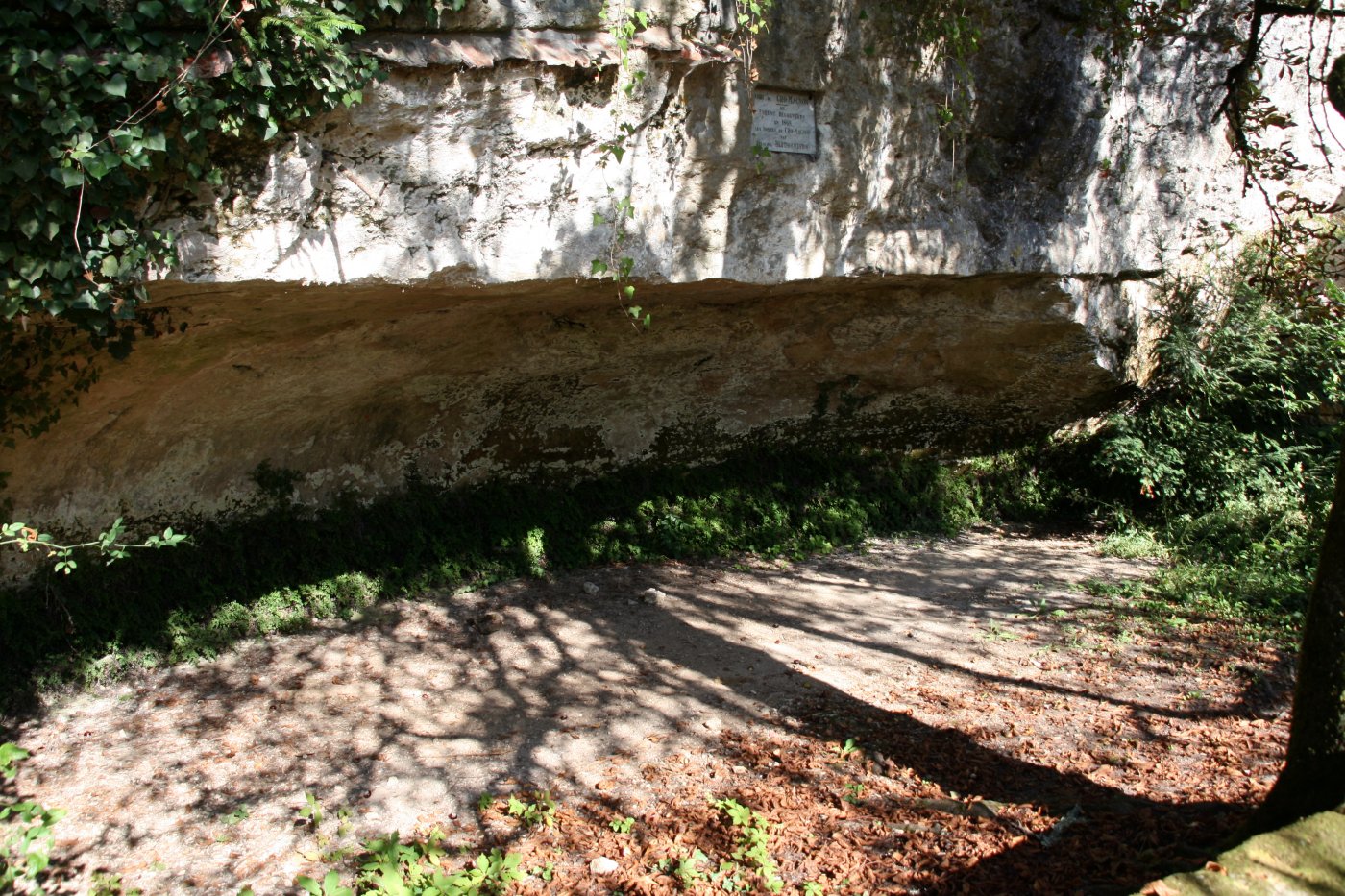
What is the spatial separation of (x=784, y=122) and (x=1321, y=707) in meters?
3.85

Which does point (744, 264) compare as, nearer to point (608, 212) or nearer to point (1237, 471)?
point (608, 212)

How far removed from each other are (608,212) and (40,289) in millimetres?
2418

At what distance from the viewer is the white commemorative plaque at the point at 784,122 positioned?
17.0 ft

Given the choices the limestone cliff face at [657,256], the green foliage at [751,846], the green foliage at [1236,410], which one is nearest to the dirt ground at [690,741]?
the green foliage at [751,846]

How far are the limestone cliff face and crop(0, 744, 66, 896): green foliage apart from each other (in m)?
1.77

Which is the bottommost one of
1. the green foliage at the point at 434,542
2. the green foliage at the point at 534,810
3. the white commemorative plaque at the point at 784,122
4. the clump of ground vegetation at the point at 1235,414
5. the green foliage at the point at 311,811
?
the green foliage at the point at 311,811

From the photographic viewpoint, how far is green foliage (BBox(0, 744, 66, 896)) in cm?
282

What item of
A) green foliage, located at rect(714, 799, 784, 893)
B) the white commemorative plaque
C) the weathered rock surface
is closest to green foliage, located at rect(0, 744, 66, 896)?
green foliage, located at rect(714, 799, 784, 893)

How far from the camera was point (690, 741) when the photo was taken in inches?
165

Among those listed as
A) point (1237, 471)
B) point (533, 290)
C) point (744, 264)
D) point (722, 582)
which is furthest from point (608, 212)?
point (1237, 471)

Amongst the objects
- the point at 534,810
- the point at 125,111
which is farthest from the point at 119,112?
the point at 534,810

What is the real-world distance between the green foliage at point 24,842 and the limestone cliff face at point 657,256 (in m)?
1.77

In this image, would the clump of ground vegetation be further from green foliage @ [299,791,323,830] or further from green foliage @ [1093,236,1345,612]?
green foliage @ [299,791,323,830]

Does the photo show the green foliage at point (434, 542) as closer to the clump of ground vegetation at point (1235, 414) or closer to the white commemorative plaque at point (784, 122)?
the clump of ground vegetation at point (1235, 414)
